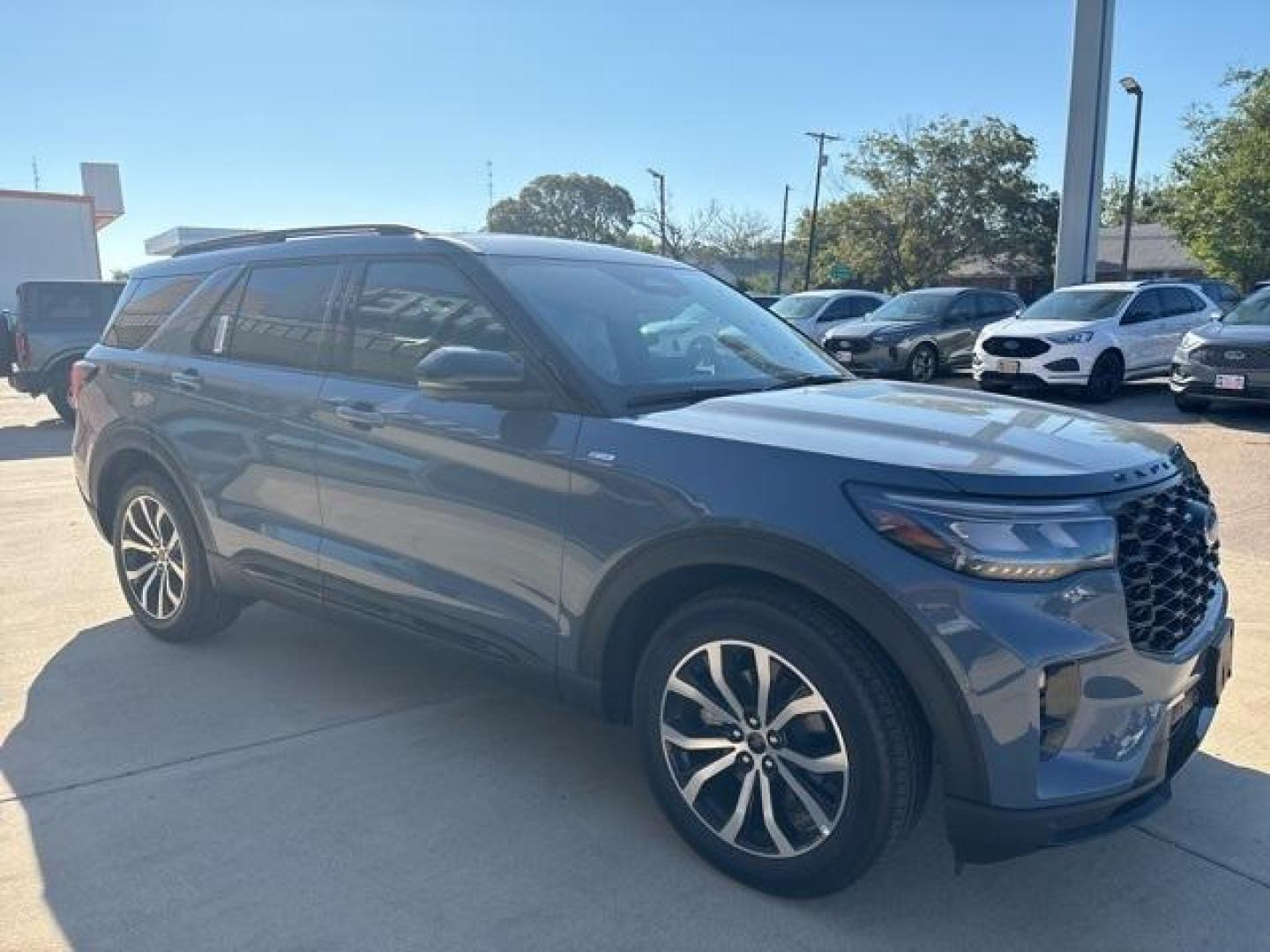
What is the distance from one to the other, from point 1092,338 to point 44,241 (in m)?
25.6

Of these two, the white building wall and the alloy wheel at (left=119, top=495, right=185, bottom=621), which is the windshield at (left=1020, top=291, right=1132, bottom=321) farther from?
the white building wall

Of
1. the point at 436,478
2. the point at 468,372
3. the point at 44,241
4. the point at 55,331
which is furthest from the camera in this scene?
the point at 44,241

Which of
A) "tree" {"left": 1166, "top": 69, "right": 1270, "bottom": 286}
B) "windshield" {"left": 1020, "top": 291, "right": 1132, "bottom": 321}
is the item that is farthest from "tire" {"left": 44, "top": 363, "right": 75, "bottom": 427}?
"tree" {"left": 1166, "top": 69, "right": 1270, "bottom": 286}

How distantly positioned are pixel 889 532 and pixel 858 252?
Answer: 46.2m

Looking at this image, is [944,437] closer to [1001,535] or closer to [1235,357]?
[1001,535]

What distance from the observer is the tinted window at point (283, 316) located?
13.1ft

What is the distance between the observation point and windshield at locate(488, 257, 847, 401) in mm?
3297

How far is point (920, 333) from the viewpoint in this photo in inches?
647

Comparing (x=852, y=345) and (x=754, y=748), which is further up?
(x=852, y=345)

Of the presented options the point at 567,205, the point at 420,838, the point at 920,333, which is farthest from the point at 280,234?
the point at 567,205

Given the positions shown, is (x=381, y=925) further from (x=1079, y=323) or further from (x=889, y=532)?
(x=1079, y=323)

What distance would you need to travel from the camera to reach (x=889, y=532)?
2475 millimetres

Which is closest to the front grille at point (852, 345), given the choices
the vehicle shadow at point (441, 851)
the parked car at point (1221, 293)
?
the parked car at point (1221, 293)

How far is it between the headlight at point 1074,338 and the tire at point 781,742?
11.9 meters
